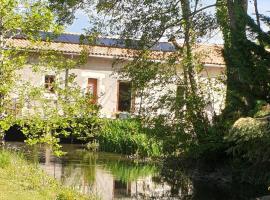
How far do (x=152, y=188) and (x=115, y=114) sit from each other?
15.1 meters

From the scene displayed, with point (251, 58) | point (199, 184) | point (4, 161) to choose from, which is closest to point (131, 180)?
point (199, 184)

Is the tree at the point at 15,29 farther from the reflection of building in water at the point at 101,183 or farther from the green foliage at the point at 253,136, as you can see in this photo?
the green foliage at the point at 253,136

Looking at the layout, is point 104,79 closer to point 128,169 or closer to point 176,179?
point 128,169

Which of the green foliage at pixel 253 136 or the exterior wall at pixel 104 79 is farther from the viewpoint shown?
the exterior wall at pixel 104 79

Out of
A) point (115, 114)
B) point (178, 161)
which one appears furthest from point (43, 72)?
point (115, 114)

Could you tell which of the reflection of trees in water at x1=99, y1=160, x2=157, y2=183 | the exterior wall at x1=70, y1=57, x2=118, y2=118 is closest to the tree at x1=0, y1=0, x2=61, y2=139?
the reflection of trees in water at x1=99, y1=160, x2=157, y2=183

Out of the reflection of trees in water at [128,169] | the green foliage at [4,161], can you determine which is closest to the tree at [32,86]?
the green foliage at [4,161]

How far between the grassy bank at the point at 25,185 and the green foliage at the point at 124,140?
9.13m

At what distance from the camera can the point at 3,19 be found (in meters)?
12.2

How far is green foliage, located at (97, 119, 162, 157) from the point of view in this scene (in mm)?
24453

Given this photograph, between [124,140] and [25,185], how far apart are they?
13.4 m

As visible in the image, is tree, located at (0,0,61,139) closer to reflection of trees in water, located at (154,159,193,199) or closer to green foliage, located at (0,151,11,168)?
green foliage, located at (0,151,11,168)

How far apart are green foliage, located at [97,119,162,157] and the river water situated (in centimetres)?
120

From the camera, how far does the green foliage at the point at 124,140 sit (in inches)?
963
